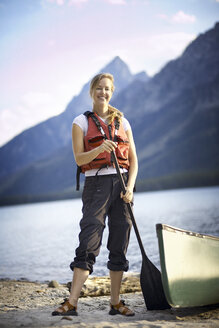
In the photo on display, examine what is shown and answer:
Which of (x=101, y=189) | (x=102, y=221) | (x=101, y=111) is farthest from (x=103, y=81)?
(x=102, y=221)

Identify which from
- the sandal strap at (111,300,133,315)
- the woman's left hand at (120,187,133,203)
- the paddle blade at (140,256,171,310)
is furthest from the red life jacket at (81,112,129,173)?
the sandal strap at (111,300,133,315)

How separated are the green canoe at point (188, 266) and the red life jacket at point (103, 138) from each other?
0.86m

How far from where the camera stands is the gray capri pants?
380 centimetres

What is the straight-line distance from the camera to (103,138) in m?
3.95

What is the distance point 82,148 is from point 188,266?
5.58 feet

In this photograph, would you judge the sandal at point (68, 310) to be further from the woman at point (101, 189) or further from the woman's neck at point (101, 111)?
the woman's neck at point (101, 111)

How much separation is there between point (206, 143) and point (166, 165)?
72.7 ft

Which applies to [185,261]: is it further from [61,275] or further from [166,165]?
[166,165]

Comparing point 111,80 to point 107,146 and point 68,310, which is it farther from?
point 68,310

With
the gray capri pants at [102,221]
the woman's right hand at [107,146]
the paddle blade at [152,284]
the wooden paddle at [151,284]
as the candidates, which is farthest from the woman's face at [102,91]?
the paddle blade at [152,284]

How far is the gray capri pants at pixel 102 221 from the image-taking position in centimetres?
380

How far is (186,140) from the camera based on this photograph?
187 metres

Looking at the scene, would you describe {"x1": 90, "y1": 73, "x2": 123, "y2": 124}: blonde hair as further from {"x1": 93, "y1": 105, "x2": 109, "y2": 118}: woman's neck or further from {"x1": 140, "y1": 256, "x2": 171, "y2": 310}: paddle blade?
{"x1": 140, "y1": 256, "x2": 171, "y2": 310}: paddle blade

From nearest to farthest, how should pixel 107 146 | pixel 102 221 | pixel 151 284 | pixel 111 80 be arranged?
→ 1. pixel 107 146
2. pixel 102 221
3. pixel 151 284
4. pixel 111 80
